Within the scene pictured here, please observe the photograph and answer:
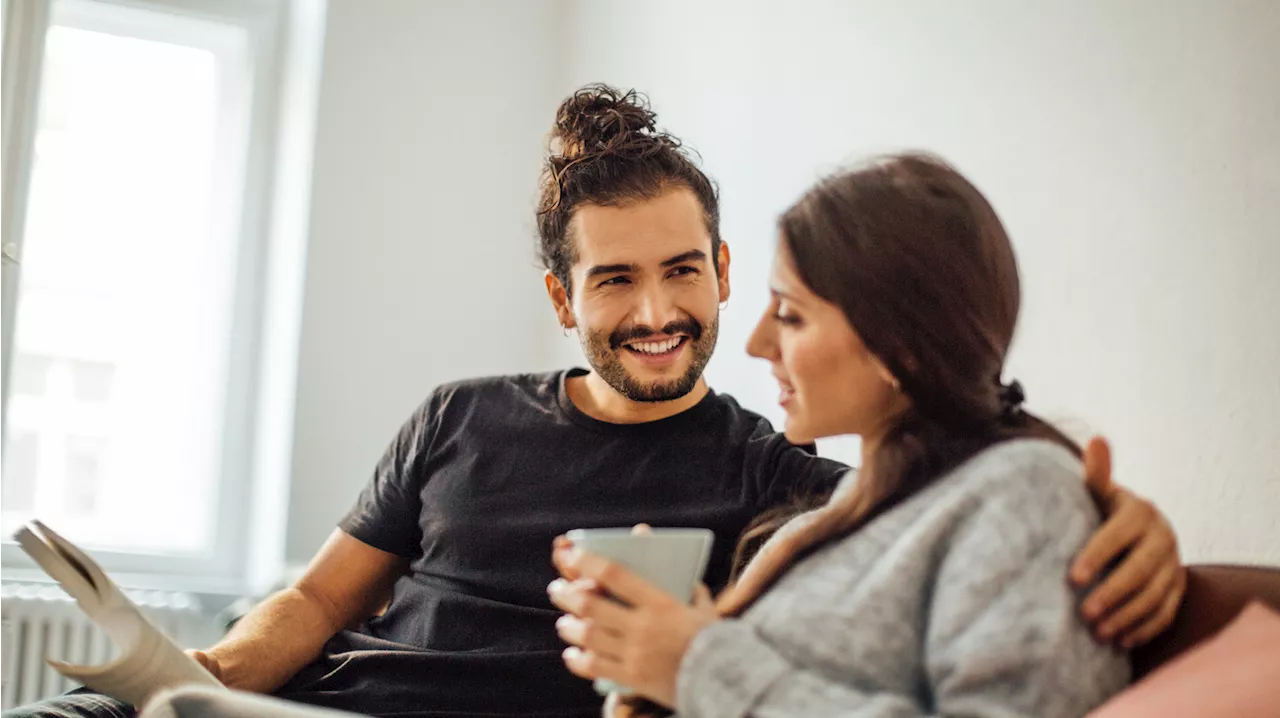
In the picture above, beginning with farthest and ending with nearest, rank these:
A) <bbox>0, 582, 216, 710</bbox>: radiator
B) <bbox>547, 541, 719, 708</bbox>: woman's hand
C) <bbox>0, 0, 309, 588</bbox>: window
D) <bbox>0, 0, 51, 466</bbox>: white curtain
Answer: <bbox>0, 0, 309, 588</bbox>: window, <bbox>0, 0, 51, 466</bbox>: white curtain, <bbox>0, 582, 216, 710</bbox>: radiator, <bbox>547, 541, 719, 708</bbox>: woman's hand

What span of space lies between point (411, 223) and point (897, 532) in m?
2.35

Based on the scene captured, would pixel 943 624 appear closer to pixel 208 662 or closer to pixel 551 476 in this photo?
pixel 551 476

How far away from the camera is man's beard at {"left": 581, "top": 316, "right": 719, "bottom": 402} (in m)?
1.74

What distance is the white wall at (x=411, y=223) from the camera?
302 cm

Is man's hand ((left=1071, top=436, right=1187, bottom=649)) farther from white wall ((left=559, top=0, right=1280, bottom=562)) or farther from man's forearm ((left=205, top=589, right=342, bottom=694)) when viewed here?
man's forearm ((left=205, top=589, right=342, bottom=694))

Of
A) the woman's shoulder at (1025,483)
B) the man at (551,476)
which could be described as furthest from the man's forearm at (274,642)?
the woman's shoulder at (1025,483)

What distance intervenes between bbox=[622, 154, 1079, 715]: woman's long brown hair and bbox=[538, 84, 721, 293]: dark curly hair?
2.49ft

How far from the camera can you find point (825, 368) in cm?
110

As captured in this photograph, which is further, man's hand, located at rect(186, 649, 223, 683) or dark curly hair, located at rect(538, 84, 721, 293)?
dark curly hair, located at rect(538, 84, 721, 293)

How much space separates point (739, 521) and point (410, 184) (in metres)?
1.79

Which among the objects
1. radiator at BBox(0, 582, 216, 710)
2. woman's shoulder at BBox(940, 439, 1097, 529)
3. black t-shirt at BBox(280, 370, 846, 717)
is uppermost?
woman's shoulder at BBox(940, 439, 1097, 529)

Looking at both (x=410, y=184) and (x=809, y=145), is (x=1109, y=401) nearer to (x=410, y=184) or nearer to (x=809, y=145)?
(x=809, y=145)

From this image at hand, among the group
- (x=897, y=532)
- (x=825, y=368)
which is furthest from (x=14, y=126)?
(x=897, y=532)

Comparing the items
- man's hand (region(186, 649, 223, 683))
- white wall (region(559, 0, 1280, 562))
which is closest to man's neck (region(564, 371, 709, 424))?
white wall (region(559, 0, 1280, 562))
